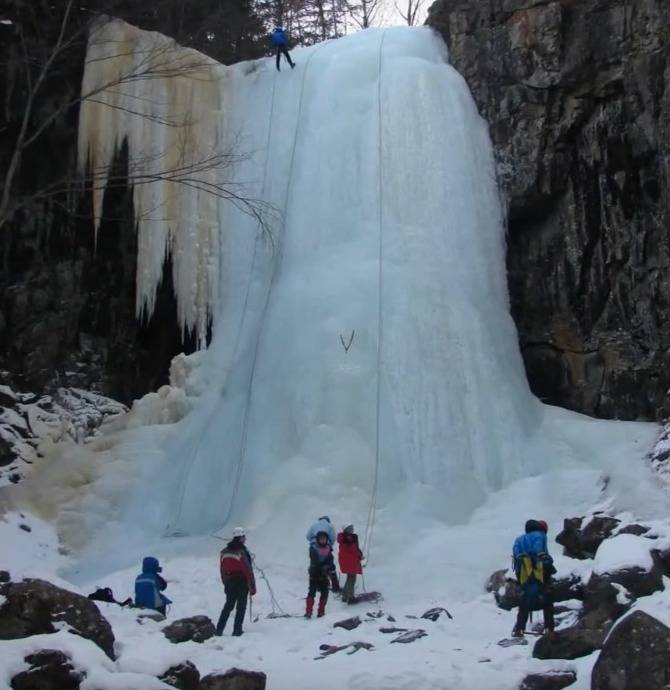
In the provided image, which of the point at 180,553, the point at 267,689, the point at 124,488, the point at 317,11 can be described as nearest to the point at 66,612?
the point at 267,689

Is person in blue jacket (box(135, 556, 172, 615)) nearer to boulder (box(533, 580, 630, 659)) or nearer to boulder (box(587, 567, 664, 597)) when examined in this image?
boulder (box(533, 580, 630, 659))

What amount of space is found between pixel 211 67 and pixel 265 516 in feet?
24.6

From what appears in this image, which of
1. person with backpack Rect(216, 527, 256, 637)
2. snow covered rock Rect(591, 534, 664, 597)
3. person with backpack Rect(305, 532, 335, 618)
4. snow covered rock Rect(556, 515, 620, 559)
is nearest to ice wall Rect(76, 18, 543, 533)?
snow covered rock Rect(556, 515, 620, 559)

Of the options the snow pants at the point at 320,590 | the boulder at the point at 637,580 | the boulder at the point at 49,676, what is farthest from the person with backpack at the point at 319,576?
the boulder at the point at 49,676

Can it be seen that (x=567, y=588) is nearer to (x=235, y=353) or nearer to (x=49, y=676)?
(x=49, y=676)

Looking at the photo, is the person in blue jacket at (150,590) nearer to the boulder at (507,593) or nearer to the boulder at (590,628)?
the boulder at (507,593)

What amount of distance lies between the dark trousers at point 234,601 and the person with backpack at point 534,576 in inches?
83.0

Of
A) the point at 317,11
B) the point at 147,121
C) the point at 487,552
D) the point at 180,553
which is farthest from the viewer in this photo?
the point at 317,11

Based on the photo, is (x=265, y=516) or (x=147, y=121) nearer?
(x=265, y=516)

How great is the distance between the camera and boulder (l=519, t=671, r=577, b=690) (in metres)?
5.26

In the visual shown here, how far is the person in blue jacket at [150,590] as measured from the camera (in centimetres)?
780

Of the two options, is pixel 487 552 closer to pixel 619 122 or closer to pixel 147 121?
pixel 619 122

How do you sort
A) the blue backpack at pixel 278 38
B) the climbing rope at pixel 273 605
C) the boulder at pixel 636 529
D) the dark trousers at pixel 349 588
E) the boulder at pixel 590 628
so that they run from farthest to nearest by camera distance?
the blue backpack at pixel 278 38 → the dark trousers at pixel 349 588 → the climbing rope at pixel 273 605 → the boulder at pixel 636 529 → the boulder at pixel 590 628

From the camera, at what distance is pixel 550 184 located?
12742 millimetres
